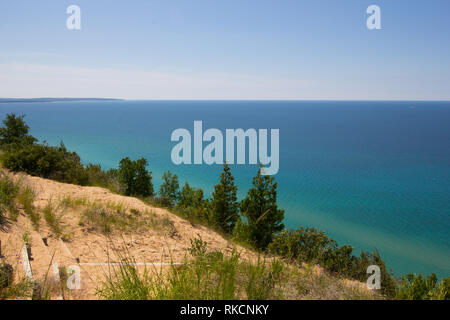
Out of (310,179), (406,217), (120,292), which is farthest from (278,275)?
(310,179)

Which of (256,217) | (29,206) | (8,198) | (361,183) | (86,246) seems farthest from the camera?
(361,183)

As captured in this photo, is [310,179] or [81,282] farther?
[310,179]

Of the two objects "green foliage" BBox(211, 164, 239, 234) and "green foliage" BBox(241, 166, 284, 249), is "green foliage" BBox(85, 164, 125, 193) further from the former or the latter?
"green foliage" BBox(241, 166, 284, 249)

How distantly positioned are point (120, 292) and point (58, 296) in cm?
131

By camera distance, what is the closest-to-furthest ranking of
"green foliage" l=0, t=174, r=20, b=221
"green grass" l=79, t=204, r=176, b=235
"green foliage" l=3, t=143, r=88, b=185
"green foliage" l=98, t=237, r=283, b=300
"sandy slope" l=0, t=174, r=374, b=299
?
1. "green foliage" l=98, t=237, r=283, b=300
2. "sandy slope" l=0, t=174, r=374, b=299
3. "green foliage" l=0, t=174, r=20, b=221
4. "green grass" l=79, t=204, r=176, b=235
5. "green foliage" l=3, t=143, r=88, b=185

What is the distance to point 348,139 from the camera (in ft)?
384

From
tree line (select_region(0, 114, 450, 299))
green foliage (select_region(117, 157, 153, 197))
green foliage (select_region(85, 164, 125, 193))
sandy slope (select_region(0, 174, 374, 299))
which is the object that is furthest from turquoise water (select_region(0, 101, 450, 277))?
sandy slope (select_region(0, 174, 374, 299))

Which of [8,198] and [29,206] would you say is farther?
[29,206]

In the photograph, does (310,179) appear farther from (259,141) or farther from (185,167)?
(259,141)

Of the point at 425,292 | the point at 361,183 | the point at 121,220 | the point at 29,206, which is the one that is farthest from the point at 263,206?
the point at 361,183

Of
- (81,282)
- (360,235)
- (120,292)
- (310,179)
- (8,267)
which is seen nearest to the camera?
(120,292)

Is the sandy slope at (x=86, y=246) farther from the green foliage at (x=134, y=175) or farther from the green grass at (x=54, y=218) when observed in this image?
the green foliage at (x=134, y=175)

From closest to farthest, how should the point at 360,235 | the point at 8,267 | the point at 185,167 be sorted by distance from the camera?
the point at 8,267 < the point at 360,235 < the point at 185,167

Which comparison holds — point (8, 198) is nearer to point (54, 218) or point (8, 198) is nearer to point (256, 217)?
point (54, 218)
